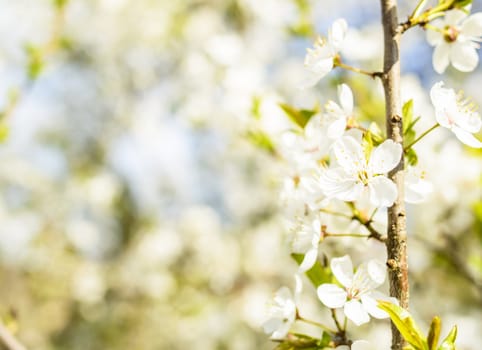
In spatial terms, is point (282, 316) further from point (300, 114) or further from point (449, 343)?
point (300, 114)

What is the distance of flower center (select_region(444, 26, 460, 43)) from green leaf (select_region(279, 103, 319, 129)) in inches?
8.8

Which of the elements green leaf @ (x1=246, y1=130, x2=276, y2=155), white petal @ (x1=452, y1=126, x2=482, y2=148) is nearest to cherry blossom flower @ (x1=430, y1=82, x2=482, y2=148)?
white petal @ (x1=452, y1=126, x2=482, y2=148)

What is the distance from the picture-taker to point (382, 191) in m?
0.53

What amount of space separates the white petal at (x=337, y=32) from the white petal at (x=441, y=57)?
0.41ft

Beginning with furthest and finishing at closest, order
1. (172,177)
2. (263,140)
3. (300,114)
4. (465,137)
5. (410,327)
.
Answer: (172,177), (263,140), (300,114), (465,137), (410,327)

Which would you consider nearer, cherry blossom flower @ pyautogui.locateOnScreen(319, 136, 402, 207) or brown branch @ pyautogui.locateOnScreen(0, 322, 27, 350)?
cherry blossom flower @ pyautogui.locateOnScreen(319, 136, 402, 207)

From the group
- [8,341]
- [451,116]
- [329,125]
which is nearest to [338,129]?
[329,125]

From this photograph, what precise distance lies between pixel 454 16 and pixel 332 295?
14.5 inches

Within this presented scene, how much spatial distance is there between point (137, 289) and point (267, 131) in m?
3.17

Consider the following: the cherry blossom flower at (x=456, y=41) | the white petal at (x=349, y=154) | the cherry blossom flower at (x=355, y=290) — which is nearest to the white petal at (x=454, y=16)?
A: the cherry blossom flower at (x=456, y=41)

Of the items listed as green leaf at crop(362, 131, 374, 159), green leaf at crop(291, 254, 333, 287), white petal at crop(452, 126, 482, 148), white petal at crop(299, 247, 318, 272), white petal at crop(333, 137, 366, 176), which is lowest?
green leaf at crop(291, 254, 333, 287)

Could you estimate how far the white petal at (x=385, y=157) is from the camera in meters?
0.52

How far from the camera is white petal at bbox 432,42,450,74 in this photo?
0.66 m

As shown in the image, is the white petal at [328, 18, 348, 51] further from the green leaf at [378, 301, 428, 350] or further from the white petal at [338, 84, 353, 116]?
the green leaf at [378, 301, 428, 350]
